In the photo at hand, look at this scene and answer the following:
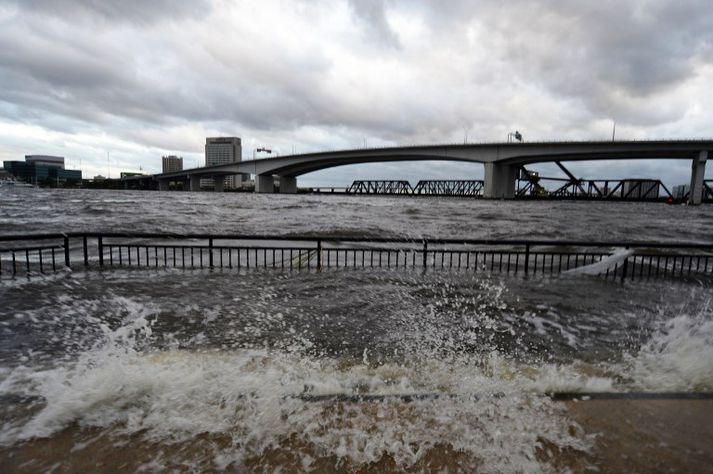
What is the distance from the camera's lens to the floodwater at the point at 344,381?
318 centimetres

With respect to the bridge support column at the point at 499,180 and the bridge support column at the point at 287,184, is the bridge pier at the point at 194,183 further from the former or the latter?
the bridge support column at the point at 499,180

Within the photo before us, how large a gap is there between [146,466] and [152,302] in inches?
224

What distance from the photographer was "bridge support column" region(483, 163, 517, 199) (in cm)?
7719

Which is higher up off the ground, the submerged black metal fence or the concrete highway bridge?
the concrete highway bridge

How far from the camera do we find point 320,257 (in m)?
11.7

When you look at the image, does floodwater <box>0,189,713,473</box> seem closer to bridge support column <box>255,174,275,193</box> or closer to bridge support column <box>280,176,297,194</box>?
bridge support column <box>255,174,275,193</box>

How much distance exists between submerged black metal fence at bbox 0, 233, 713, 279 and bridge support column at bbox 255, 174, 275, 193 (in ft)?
295

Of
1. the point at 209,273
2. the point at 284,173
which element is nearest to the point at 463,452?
the point at 209,273

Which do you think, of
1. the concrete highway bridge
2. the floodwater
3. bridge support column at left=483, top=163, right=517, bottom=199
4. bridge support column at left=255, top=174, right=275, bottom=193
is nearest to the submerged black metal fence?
the floodwater

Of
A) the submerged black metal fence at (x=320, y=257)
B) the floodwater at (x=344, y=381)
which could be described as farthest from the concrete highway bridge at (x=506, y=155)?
the floodwater at (x=344, y=381)

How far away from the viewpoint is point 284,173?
108 metres

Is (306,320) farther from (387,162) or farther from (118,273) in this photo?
(387,162)

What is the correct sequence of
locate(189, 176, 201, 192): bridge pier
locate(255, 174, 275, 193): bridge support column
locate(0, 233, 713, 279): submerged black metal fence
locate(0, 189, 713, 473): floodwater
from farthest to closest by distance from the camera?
locate(189, 176, 201, 192): bridge pier < locate(255, 174, 275, 193): bridge support column < locate(0, 233, 713, 279): submerged black metal fence < locate(0, 189, 713, 473): floodwater

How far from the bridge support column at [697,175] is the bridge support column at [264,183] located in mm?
95075
